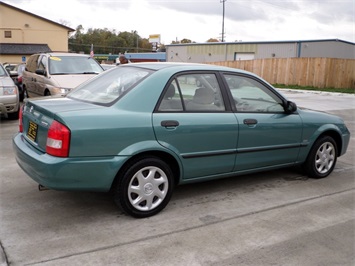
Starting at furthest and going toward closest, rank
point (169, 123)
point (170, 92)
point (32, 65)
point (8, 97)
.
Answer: point (32, 65) → point (8, 97) → point (170, 92) → point (169, 123)

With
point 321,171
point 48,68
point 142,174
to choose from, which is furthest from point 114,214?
point 48,68

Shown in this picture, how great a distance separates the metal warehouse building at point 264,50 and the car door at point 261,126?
30.0 metres

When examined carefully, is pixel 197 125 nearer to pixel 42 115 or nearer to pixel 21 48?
pixel 42 115

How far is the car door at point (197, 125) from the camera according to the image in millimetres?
3729

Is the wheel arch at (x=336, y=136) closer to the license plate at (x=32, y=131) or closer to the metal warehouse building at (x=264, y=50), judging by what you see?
the license plate at (x=32, y=131)

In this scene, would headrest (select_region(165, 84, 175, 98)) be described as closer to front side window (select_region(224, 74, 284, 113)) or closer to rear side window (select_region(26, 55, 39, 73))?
front side window (select_region(224, 74, 284, 113))

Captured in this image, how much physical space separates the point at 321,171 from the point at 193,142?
2.36 m

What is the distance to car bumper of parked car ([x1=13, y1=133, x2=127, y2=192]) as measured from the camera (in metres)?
3.24

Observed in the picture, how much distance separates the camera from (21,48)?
38.4 m

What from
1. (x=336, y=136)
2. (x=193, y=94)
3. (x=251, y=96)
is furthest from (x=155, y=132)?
(x=336, y=136)

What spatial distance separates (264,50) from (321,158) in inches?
1257

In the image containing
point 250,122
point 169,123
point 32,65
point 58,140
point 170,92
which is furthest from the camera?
point 32,65

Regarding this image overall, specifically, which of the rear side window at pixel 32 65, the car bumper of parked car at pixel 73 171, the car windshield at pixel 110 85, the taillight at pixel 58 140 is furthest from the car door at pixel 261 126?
the rear side window at pixel 32 65

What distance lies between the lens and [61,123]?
129 inches
